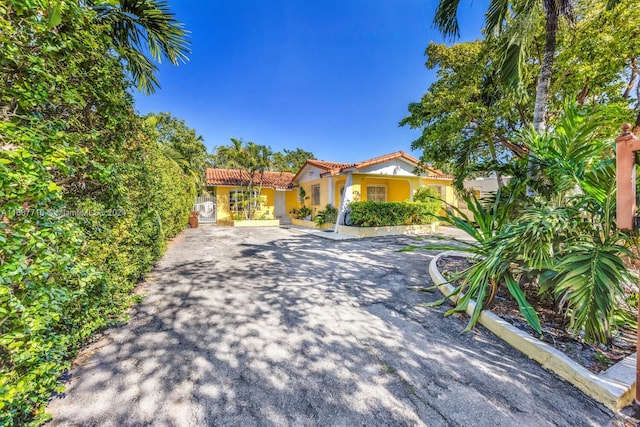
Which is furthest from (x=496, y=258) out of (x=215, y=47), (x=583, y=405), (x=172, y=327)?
(x=215, y=47)

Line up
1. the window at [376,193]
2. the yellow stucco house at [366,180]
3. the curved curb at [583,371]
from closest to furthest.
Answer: the curved curb at [583,371] < the yellow stucco house at [366,180] < the window at [376,193]

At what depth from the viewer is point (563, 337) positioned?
3016mm

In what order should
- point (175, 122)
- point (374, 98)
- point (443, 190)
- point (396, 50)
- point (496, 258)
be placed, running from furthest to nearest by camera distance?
1. point (175, 122)
2. point (443, 190)
3. point (374, 98)
4. point (396, 50)
5. point (496, 258)

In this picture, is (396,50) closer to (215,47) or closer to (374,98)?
(374,98)

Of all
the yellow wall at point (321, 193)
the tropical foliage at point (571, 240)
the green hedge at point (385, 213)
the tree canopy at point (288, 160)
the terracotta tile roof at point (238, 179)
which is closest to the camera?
the tropical foliage at point (571, 240)

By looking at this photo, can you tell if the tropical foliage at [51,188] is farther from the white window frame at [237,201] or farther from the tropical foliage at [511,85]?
the white window frame at [237,201]

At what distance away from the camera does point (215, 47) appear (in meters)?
10.9

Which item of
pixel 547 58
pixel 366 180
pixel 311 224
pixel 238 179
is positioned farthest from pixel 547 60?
pixel 238 179

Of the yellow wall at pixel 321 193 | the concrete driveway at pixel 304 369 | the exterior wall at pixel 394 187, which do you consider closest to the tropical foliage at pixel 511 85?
the concrete driveway at pixel 304 369

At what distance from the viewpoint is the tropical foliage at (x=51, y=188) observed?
4.93ft

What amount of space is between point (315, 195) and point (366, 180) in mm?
4237

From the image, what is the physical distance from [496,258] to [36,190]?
465 centimetres

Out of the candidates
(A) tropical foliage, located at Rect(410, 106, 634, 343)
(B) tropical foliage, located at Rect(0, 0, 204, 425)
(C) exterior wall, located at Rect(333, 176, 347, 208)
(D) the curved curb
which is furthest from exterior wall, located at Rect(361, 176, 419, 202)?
(B) tropical foliage, located at Rect(0, 0, 204, 425)

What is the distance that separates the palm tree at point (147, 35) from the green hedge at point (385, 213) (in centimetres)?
922
